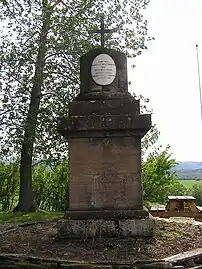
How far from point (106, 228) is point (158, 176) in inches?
457

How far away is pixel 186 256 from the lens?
4438mm

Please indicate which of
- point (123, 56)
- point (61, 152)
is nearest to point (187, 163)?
point (61, 152)

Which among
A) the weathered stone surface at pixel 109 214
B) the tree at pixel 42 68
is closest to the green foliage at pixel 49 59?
the tree at pixel 42 68

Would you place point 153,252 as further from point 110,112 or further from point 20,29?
point 20,29

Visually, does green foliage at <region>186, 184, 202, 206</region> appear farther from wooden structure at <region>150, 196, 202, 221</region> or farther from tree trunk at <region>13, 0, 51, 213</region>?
tree trunk at <region>13, 0, 51, 213</region>

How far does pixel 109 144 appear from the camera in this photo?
229 inches

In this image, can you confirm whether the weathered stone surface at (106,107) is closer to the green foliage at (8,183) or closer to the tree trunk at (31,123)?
the tree trunk at (31,123)

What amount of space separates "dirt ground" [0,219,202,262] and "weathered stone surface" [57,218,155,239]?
4.6 inches

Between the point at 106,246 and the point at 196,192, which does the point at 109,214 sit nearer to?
the point at 106,246

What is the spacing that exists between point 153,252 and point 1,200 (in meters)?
12.8

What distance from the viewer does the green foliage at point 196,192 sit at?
70.5 feet

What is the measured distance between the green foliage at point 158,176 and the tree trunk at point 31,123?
544 cm

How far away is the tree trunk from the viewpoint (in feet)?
37.5

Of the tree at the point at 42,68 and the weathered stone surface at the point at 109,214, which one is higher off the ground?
the tree at the point at 42,68
